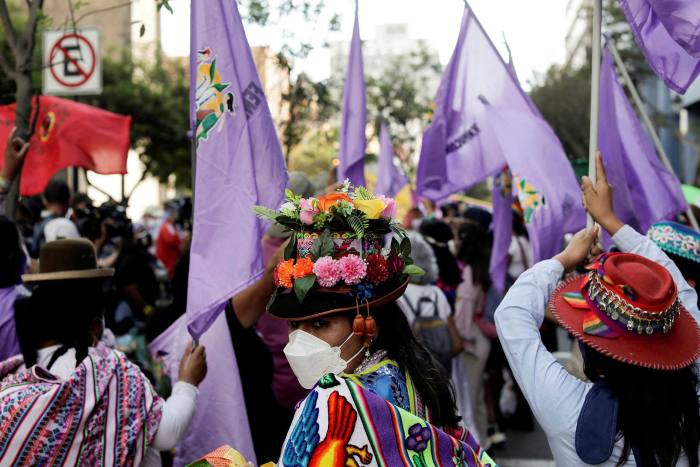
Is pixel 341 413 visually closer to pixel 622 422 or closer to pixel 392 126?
pixel 622 422

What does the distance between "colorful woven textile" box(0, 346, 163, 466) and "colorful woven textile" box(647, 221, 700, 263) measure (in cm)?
235

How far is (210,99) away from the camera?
3777mm

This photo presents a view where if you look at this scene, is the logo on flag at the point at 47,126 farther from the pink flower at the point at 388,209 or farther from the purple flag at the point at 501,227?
the pink flower at the point at 388,209

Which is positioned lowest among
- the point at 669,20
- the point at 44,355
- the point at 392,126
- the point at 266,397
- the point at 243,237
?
the point at 392,126

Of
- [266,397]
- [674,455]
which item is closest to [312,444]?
[674,455]

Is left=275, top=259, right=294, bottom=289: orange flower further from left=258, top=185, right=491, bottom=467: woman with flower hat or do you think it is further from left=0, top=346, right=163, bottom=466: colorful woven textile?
left=0, top=346, right=163, bottom=466: colorful woven textile

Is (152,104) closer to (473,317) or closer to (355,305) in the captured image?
(473,317)

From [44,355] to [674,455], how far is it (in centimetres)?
223

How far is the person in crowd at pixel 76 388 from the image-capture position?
294 centimetres

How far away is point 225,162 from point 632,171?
3.06 metres

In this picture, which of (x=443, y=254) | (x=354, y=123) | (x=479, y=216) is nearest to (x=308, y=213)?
(x=354, y=123)

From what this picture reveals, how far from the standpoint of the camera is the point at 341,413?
2045 millimetres

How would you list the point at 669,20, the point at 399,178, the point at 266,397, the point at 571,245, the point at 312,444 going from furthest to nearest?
the point at 399,178 → the point at 266,397 → the point at 669,20 → the point at 571,245 → the point at 312,444

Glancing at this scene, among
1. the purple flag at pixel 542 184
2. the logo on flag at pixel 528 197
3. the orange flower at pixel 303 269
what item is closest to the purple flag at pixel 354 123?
the purple flag at pixel 542 184
